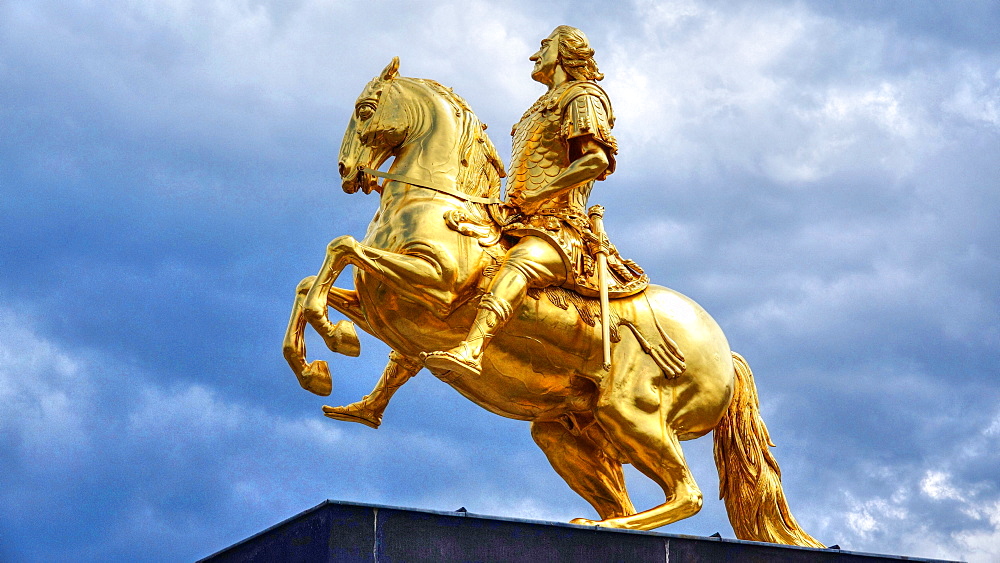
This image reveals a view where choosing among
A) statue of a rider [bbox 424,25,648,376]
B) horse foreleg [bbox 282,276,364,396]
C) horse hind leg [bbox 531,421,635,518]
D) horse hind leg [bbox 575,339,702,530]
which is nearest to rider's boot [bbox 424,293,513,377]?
statue of a rider [bbox 424,25,648,376]

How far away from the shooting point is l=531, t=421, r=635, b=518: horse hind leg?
31.0 feet

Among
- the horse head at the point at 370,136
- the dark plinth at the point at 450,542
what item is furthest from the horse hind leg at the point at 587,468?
the horse head at the point at 370,136

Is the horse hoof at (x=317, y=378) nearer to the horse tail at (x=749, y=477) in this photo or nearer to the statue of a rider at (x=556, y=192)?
the statue of a rider at (x=556, y=192)

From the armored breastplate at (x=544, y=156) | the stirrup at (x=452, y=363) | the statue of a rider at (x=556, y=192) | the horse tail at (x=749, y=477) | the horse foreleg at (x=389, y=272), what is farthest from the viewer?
the horse tail at (x=749, y=477)

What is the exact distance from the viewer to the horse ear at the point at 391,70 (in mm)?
9211

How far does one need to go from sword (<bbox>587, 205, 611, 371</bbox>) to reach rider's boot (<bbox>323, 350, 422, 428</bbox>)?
1.42 metres

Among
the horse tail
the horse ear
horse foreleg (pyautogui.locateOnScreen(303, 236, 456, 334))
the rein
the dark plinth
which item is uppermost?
the horse ear

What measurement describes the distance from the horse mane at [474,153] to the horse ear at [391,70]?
0.15 meters

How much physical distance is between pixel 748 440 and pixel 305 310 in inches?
130

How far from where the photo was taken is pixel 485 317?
8.27 m

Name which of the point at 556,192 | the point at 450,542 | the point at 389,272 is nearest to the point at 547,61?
the point at 556,192

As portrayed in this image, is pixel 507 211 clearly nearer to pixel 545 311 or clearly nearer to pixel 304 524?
pixel 545 311

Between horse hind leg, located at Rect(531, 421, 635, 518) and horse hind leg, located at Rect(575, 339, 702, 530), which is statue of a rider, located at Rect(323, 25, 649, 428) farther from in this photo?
horse hind leg, located at Rect(531, 421, 635, 518)

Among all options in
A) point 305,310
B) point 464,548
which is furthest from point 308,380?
point 464,548
